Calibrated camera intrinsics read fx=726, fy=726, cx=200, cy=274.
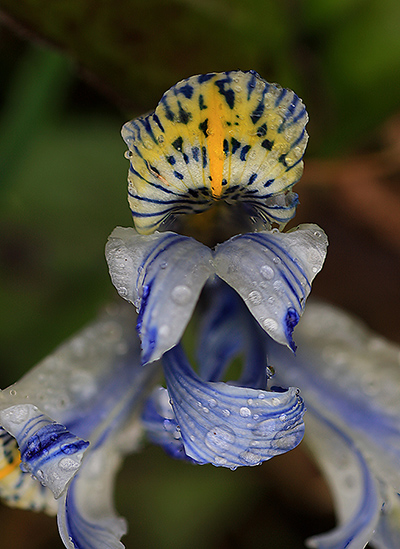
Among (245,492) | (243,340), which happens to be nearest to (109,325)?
(243,340)

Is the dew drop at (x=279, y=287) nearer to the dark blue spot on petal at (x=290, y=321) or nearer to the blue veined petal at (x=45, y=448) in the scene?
the dark blue spot on petal at (x=290, y=321)

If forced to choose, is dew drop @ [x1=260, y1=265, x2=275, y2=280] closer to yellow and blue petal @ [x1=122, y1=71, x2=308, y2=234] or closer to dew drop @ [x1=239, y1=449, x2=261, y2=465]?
yellow and blue petal @ [x1=122, y1=71, x2=308, y2=234]

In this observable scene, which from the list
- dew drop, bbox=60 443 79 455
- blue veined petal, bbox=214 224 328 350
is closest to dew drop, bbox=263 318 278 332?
blue veined petal, bbox=214 224 328 350

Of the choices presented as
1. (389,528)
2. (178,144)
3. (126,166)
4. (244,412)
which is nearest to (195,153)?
(178,144)

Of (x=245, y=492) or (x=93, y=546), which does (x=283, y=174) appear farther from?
(x=245, y=492)

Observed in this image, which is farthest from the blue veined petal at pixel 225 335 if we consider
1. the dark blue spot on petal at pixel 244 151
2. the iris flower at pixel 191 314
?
the dark blue spot on petal at pixel 244 151

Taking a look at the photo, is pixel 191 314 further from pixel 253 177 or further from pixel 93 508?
pixel 93 508
